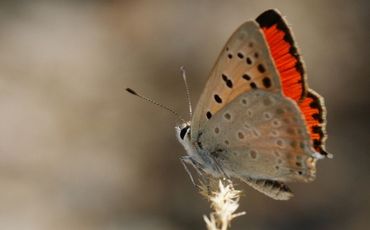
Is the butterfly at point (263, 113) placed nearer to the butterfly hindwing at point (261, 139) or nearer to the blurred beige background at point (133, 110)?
the butterfly hindwing at point (261, 139)

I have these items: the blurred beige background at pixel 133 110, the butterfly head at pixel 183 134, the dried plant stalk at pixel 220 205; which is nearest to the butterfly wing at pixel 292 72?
the dried plant stalk at pixel 220 205

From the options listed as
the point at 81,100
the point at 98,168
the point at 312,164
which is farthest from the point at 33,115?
the point at 312,164

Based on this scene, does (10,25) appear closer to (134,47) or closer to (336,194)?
(134,47)

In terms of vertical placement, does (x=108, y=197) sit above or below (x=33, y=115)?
below

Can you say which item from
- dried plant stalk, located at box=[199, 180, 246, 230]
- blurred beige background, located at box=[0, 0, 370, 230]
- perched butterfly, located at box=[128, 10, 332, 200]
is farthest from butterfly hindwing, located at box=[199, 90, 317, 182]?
blurred beige background, located at box=[0, 0, 370, 230]

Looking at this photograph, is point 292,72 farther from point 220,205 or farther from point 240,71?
point 220,205

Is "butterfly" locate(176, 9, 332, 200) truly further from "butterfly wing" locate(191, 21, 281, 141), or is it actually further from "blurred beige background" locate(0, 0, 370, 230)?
"blurred beige background" locate(0, 0, 370, 230)
